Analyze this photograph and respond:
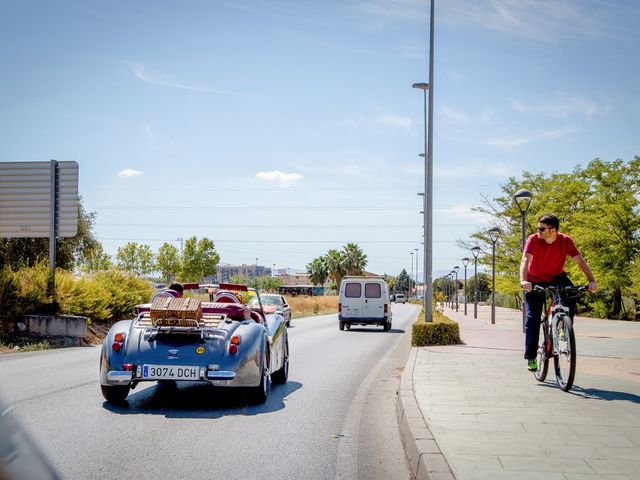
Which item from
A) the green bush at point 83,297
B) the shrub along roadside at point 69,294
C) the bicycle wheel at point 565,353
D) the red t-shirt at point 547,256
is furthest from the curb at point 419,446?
the green bush at point 83,297

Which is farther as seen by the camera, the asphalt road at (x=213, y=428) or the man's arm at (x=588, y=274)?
the man's arm at (x=588, y=274)

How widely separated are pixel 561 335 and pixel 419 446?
334 centimetres

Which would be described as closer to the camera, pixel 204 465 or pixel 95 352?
pixel 204 465

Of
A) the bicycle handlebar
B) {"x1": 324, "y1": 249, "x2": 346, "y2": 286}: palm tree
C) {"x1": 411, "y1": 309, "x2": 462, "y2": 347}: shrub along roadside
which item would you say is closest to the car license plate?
the bicycle handlebar

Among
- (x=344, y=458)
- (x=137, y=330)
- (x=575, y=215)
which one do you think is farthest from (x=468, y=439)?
(x=575, y=215)

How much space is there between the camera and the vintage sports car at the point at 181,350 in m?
7.32

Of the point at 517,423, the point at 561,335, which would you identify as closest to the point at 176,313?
the point at 517,423

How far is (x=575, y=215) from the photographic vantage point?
4153cm

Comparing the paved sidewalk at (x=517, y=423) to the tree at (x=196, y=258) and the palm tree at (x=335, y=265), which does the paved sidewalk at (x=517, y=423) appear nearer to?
the tree at (x=196, y=258)

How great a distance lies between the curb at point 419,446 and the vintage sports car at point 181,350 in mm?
1722

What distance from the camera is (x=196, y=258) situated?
97.5 m

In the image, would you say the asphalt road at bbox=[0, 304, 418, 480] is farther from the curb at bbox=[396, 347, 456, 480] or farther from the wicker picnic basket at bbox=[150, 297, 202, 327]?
the wicker picnic basket at bbox=[150, 297, 202, 327]

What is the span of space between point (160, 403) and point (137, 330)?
36.5 inches

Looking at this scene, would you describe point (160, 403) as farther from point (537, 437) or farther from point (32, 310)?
point (32, 310)
